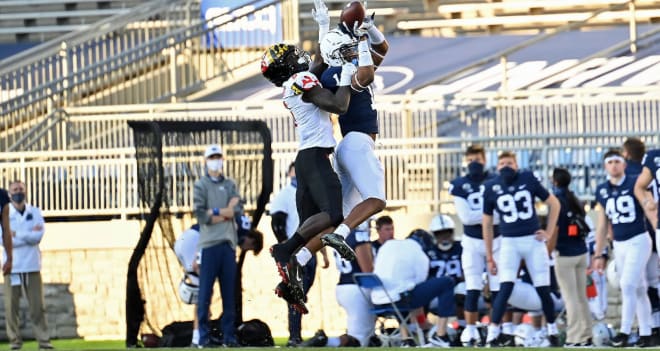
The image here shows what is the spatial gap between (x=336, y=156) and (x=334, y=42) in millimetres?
858

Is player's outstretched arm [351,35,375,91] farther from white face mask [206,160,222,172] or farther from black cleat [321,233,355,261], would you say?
white face mask [206,160,222,172]

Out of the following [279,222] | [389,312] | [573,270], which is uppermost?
[279,222]

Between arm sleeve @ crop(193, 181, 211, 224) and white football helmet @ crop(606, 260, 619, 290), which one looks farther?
white football helmet @ crop(606, 260, 619, 290)

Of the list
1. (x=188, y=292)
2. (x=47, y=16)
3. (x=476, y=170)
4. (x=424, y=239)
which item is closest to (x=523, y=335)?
(x=424, y=239)

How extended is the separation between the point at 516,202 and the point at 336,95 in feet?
16.1

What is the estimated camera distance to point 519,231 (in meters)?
15.4

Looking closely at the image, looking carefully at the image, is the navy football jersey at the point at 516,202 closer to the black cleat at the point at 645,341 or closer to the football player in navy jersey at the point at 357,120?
the black cleat at the point at 645,341

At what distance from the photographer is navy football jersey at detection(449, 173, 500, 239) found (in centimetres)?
1617

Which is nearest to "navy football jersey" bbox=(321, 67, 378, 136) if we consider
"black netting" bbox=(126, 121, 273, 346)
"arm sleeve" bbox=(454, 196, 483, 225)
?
"arm sleeve" bbox=(454, 196, 483, 225)

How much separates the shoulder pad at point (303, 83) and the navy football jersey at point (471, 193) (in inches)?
211

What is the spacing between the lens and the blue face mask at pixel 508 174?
15.4 metres

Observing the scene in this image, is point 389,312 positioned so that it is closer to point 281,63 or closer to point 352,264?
point 352,264

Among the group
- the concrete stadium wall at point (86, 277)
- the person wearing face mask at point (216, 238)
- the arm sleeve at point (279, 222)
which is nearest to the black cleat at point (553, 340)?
the arm sleeve at point (279, 222)

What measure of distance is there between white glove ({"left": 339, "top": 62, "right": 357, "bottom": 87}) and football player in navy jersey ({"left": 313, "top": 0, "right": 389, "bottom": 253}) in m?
0.03
